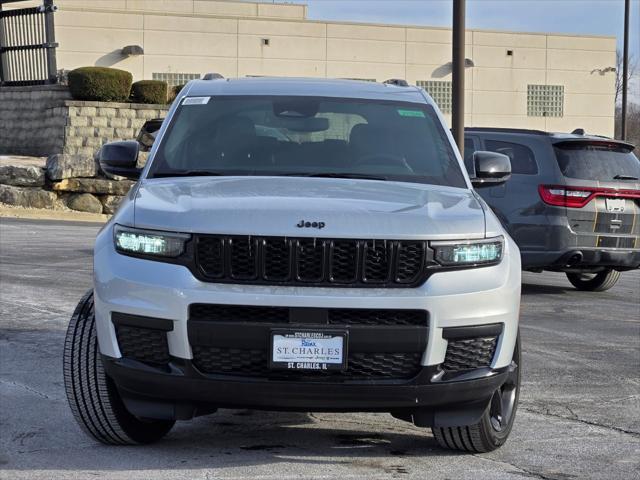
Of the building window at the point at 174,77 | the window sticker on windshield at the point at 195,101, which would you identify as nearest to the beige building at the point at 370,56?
the building window at the point at 174,77

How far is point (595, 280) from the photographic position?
50.1 ft

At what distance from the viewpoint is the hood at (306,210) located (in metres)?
5.37

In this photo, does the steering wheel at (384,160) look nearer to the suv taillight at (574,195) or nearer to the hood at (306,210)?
the hood at (306,210)

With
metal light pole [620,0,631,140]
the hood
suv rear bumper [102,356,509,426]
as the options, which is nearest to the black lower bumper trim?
suv rear bumper [102,356,509,426]

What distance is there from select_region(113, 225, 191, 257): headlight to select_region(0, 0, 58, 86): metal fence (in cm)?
2693

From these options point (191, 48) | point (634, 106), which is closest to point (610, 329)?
point (191, 48)

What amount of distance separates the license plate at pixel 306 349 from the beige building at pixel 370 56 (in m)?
39.7

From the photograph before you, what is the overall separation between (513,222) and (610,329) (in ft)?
8.17

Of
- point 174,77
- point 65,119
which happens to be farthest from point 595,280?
point 174,77

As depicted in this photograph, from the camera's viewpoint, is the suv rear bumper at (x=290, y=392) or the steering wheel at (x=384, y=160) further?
the steering wheel at (x=384, y=160)

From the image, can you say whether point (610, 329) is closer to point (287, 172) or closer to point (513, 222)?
point (513, 222)

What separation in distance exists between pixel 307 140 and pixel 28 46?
89.7 feet

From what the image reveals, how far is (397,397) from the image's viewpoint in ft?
17.6

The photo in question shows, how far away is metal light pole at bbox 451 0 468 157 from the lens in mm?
14391
